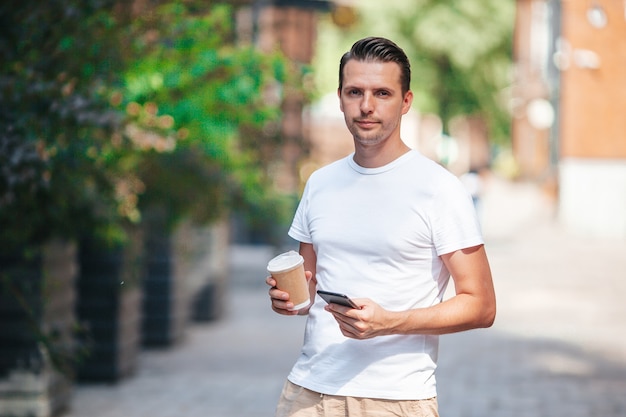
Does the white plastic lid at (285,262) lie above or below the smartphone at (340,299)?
above

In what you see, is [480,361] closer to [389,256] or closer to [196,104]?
[196,104]

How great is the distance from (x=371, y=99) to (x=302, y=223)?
0.50 metres

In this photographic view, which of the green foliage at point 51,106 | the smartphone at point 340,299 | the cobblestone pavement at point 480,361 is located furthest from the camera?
the cobblestone pavement at point 480,361

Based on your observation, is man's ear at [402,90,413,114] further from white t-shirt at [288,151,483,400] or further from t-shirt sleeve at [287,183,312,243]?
t-shirt sleeve at [287,183,312,243]

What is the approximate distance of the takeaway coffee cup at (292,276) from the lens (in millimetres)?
3146

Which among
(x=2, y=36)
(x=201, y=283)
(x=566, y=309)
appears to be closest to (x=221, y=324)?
(x=201, y=283)

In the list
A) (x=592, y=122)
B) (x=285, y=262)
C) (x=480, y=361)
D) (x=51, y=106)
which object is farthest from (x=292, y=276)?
(x=592, y=122)

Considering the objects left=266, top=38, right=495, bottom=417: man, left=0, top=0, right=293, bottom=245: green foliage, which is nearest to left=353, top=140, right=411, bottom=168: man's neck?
left=266, top=38, right=495, bottom=417: man

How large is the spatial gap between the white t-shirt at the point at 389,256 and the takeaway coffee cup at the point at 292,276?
12 centimetres

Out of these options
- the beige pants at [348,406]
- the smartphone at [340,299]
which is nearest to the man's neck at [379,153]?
the smartphone at [340,299]

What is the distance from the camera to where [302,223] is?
3.49 meters

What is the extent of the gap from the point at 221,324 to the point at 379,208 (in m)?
10.5

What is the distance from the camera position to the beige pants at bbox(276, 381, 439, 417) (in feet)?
10.6

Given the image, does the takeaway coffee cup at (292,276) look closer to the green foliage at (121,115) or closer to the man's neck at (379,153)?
the man's neck at (379,153)
